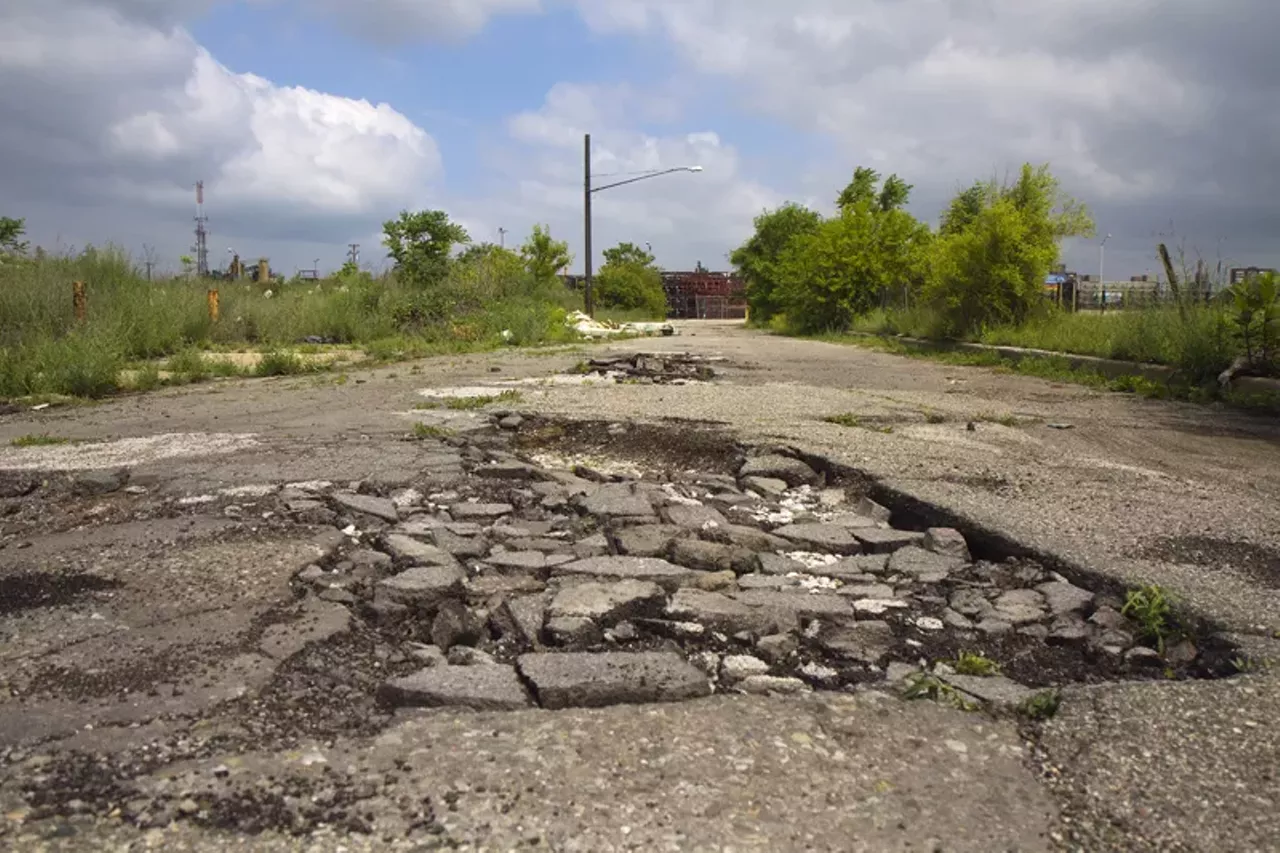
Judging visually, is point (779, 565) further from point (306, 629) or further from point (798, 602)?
point (306, 629)

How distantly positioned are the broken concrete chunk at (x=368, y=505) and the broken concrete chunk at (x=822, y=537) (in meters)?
1.62

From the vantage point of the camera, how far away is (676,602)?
3.18 m

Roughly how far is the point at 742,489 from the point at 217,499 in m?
2.50

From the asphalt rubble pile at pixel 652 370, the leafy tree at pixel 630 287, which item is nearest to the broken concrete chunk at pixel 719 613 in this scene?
the asphalt rubble pile at pixel 652 370

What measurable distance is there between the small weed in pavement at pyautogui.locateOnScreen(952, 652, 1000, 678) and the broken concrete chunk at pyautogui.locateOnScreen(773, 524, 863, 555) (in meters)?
1.20

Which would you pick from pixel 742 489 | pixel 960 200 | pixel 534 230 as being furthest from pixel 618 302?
pixel 742 489

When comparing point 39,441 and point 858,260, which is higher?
point 858,260

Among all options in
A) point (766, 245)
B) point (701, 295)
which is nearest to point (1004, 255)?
point (766, 245)

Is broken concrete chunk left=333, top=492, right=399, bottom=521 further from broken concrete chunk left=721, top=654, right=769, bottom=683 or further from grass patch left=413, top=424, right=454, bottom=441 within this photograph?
broken concrete chunk left=721, top=654, right=769, bottom=683

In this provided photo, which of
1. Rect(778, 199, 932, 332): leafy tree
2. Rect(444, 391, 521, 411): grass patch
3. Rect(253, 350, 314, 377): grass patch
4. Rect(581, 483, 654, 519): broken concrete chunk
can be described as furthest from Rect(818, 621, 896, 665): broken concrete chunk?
Rect(778, 199, 932, 332): leafy tree

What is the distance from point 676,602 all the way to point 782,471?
234 centimetres

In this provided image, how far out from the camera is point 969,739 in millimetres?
2176

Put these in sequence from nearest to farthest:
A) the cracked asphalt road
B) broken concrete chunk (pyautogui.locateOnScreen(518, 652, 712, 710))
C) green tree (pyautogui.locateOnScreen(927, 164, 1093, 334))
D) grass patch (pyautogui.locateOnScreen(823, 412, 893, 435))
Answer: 1. the cracked asphalt road
2. broken concrete chunk (pyautogui.locateOnScreen(518, 652, 712, 710))
3. grass patch (pyautogui.locateOnScreen(823, 412, 893, 435))
4. green tree (pyautogui.locateOnScreen(927, 164, 1093, 334))

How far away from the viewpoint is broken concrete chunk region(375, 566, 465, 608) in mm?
3137
